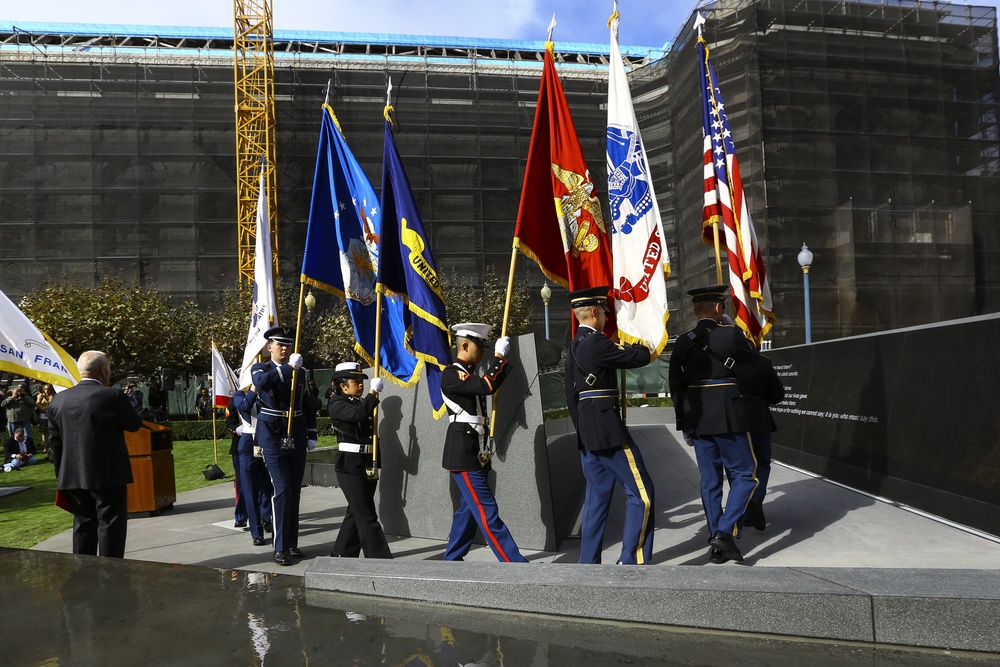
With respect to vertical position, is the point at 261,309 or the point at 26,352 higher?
the point at 261,309

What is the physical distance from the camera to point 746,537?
5996mm

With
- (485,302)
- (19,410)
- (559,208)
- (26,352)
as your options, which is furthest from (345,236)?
(485,302)

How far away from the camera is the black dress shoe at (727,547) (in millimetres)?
5062

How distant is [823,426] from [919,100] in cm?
2453

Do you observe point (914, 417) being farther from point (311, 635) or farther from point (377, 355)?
point (311, 635)

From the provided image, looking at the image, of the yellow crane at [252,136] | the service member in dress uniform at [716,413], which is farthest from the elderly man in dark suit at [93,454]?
the yellow crane at [252,136]

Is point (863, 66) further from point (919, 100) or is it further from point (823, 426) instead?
point (823, 426)

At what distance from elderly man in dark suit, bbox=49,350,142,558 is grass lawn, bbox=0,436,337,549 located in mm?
2829

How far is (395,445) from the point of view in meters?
6.87

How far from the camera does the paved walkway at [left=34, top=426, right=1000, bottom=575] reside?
5.30 m

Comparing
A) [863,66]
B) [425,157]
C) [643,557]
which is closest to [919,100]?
[863,66]

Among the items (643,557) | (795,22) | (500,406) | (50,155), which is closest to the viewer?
(643,557)

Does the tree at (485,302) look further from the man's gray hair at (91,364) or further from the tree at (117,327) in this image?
the man's gray hair at (91,364)

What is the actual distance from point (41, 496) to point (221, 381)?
10.2ft
